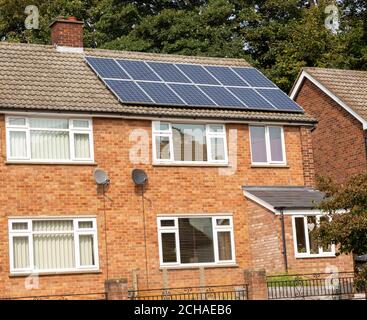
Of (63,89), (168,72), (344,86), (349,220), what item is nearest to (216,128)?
(168,72)

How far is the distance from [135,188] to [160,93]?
3787mm

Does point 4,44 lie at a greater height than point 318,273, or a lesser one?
greater

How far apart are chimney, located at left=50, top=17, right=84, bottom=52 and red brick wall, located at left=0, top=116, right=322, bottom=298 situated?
17.8 ft

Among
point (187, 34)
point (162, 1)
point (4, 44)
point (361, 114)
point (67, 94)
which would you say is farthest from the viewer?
point (162, 1)

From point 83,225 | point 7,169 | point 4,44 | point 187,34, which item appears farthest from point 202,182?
Result: point 187,34

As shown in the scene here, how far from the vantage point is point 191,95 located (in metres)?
29.3

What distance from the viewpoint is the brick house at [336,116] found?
35.0 m

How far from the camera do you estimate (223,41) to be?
4888 cm

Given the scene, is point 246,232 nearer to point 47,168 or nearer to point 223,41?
point 47,168

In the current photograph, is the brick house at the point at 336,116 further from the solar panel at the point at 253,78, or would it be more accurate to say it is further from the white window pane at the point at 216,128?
the white window pane at the point at 216,128

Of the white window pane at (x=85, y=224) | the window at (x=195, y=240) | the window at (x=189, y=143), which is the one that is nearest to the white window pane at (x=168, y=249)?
the window at (x=195, y=240)

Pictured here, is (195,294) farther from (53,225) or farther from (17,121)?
(17,121)

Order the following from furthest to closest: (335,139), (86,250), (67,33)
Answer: (335,139) → (67,33) → (86,250)

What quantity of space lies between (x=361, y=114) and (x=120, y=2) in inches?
856
